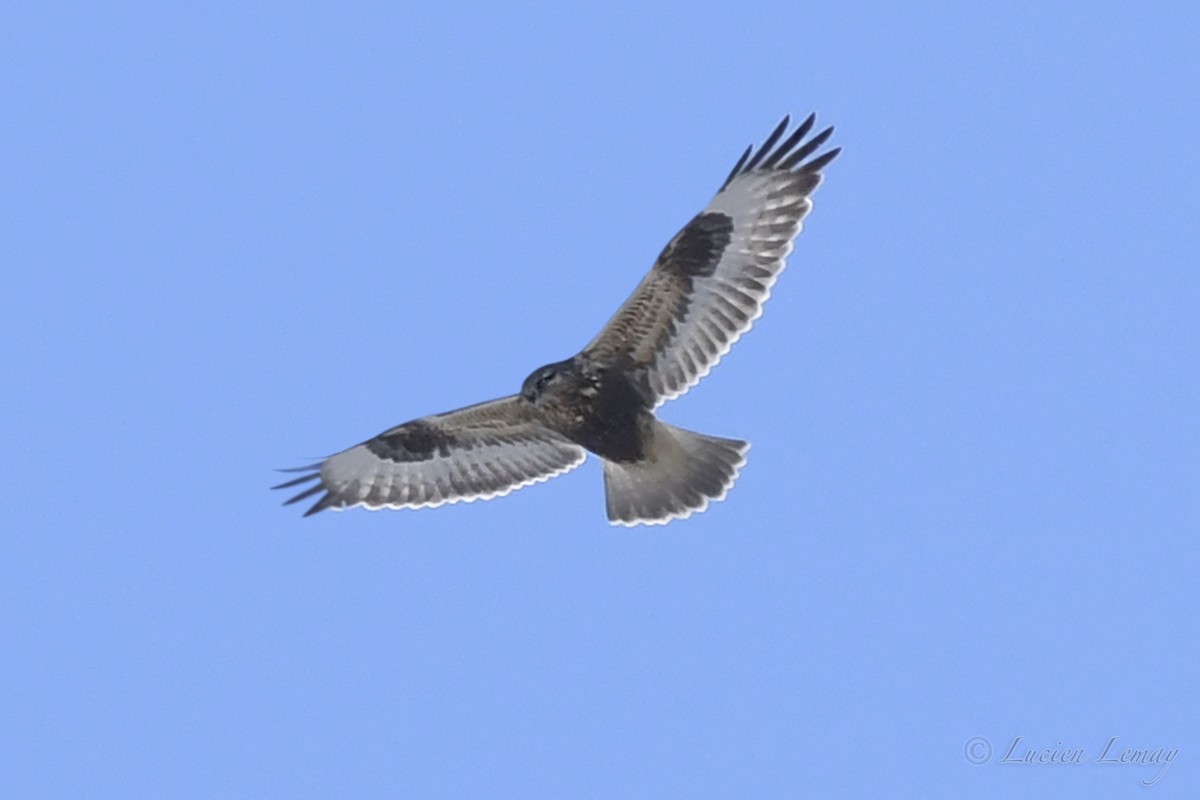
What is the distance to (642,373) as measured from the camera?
11227 millimetres

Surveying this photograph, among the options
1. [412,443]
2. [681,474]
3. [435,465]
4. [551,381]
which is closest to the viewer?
[551,381]

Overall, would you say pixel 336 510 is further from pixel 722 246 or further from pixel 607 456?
pixel 722 246

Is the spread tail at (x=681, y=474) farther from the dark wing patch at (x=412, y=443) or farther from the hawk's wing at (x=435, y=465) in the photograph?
the dark wing patch at (x=412, y=443)

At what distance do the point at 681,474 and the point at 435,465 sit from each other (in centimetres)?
183

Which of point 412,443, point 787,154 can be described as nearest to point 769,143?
point 787,154

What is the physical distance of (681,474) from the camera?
38.0 feet

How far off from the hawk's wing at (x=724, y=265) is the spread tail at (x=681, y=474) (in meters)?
0.55

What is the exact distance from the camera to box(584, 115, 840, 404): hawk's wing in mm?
11023

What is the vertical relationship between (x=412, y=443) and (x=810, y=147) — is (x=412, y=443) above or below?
below

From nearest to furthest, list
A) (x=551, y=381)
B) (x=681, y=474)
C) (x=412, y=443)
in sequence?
(x=551, y=381) < (x=681, y=474) < (x=412, y=443)

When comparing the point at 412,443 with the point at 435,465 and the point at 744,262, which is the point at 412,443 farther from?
the point at 744,262

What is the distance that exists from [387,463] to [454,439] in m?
0.52

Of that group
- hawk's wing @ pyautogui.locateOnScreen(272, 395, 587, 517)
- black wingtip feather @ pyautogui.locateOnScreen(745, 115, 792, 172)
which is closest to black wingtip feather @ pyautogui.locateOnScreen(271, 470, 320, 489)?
hawk's wing @ pyautogui.locateOnScreen(272, 395, 587, 517)

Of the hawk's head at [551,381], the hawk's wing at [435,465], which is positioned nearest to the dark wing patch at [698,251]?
the hawk's head at [551,381]
